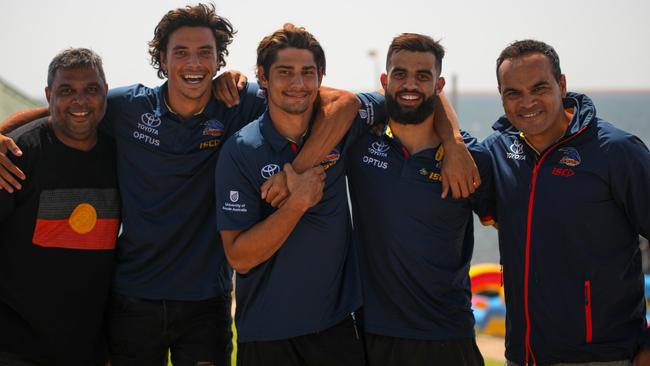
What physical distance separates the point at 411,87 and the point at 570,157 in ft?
3.63

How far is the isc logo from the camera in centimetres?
476

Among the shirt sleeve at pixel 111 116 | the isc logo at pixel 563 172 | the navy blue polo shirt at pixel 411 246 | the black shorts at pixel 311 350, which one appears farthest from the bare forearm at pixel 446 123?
the shirt sleeve at pixel 111 116

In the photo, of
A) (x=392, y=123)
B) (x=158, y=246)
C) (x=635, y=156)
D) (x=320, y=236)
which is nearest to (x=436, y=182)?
(x=392, y=123)

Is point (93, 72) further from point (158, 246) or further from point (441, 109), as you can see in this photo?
point (441, 109)

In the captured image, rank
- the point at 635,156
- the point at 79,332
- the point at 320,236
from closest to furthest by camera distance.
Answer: the point at 635,156
the point at 320,236
the point at 79,332

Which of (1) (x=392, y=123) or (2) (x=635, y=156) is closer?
(2) (x=635, y=156)

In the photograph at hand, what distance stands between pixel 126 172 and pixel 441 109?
223 centimetres

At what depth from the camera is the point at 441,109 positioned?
543 cm

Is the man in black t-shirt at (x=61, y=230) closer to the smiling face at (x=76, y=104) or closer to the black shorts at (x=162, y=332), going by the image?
the smiling face at (x=76, y=104)

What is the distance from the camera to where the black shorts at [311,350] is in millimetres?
4820

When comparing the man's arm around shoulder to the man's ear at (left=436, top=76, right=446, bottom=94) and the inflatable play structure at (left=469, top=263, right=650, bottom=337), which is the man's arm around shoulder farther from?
the inflatable play structure at (left=469, top=263, right=650, bottom=337)

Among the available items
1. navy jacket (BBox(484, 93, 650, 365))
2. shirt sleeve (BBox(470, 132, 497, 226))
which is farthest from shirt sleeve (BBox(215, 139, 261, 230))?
navy jacket (BBox(484, 93, 650, 365))

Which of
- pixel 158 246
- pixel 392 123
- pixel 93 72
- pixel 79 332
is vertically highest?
pixel 93 72

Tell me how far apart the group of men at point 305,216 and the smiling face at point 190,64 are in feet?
0.05
